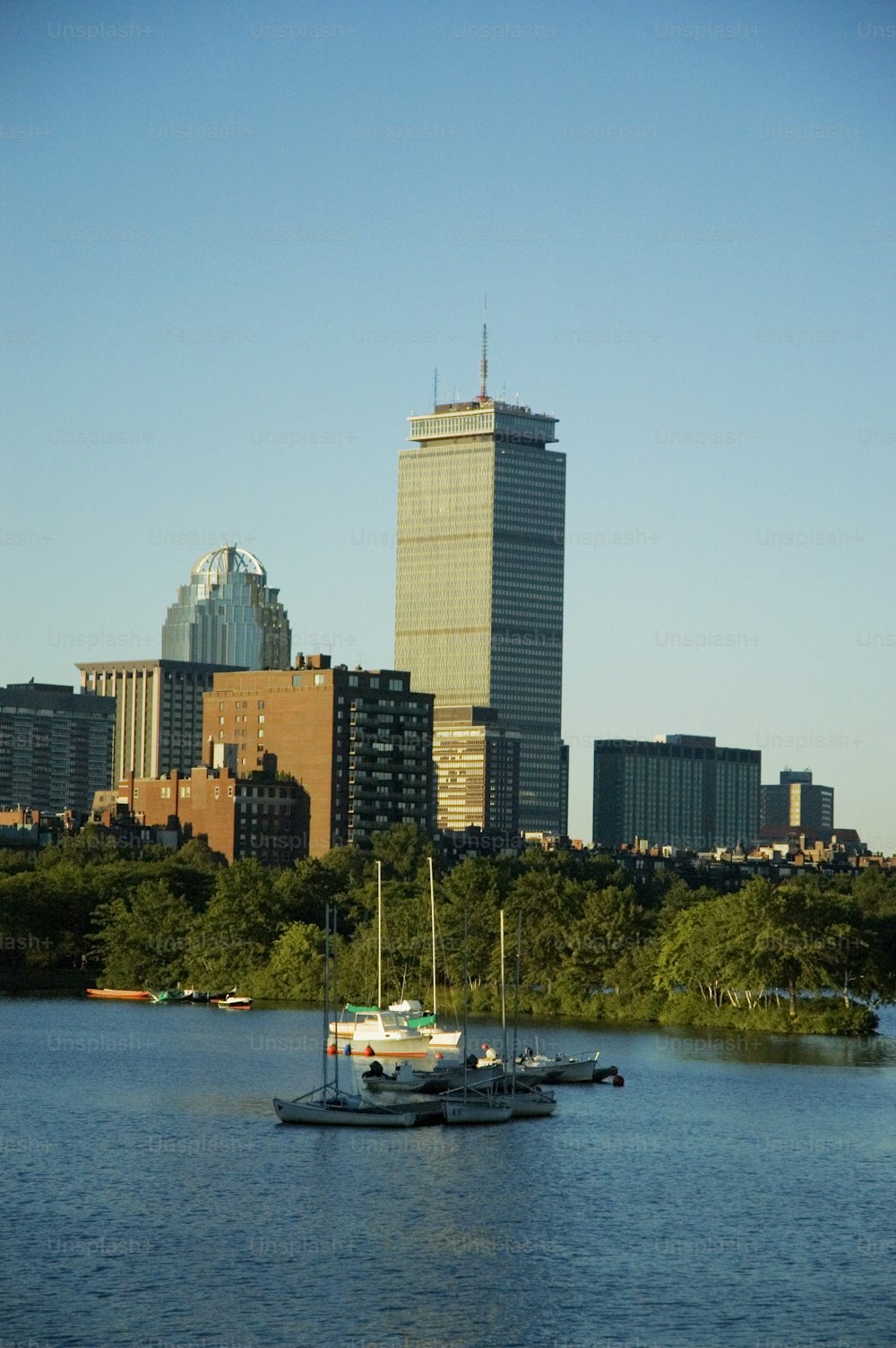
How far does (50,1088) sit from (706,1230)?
4250 centimetres

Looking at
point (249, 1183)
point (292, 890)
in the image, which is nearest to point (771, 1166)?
point (249, 1183)

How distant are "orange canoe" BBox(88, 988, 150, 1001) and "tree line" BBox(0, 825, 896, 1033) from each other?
3.48 metres

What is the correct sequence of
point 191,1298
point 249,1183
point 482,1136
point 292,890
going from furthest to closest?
point 292,890 → point 482,1136 → point 249,1183 → point 191,1298

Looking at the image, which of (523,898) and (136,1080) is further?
(523,898)

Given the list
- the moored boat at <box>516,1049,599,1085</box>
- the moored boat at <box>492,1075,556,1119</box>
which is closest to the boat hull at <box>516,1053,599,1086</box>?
the moored boat at <box>516,1049,599,1085</box>

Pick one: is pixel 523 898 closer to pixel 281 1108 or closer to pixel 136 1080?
Result: pixel 136 1080

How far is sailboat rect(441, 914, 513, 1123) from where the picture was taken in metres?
94.4

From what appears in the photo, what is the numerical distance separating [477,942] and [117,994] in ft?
99.6

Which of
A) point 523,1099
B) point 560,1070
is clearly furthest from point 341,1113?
point 560,1070

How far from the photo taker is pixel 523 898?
507 feet

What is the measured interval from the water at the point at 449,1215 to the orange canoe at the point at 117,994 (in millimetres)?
50989

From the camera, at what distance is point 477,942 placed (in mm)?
154375

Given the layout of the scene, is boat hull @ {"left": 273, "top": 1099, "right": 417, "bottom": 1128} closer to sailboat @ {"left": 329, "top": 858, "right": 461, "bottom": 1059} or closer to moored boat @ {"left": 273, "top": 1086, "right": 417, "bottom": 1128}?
moored boat @ {"left": 273, "top": 1086, "right": 417, "bottom": 1128}

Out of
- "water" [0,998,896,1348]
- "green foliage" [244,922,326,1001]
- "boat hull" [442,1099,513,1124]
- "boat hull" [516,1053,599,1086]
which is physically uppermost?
"green foliage" [244,922,326,1001]
